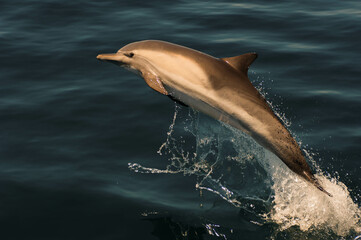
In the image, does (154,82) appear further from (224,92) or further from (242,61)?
(242,61)

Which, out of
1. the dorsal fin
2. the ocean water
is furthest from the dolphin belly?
the ocean water

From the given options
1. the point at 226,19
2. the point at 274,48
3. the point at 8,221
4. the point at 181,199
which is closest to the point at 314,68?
the point at 274,48

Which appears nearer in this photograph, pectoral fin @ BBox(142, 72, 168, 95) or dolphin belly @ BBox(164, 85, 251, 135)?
dolphin belly @ BBox(164, 85, 251, 135)

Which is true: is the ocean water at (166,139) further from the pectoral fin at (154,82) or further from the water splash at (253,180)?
the pectoral fin at (154,82)

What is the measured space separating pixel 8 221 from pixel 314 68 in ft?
24.5

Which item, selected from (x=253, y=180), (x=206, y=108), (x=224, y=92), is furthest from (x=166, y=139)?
(x=224, y=92)

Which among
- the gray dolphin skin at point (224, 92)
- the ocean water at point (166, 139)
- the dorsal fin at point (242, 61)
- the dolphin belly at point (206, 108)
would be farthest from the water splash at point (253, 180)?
the dorsal fin at point (242, 61)

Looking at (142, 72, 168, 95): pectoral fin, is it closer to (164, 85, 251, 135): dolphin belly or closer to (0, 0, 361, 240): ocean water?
(164, 85, 251, 135): dolphin belly

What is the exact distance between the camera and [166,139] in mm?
9914

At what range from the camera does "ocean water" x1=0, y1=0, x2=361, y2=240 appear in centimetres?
791

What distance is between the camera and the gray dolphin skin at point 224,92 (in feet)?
23.4

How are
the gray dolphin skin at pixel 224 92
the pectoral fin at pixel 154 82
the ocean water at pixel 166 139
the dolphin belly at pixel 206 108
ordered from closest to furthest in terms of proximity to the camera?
the gray dolphin skin at pixel 224 92
the dolphin belly at pixel 206 108
the pectoral fin at pixel 154 82
the ocean water at pixel 166 139

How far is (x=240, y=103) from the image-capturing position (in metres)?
7.22

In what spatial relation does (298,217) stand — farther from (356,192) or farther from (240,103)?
(240,103)
